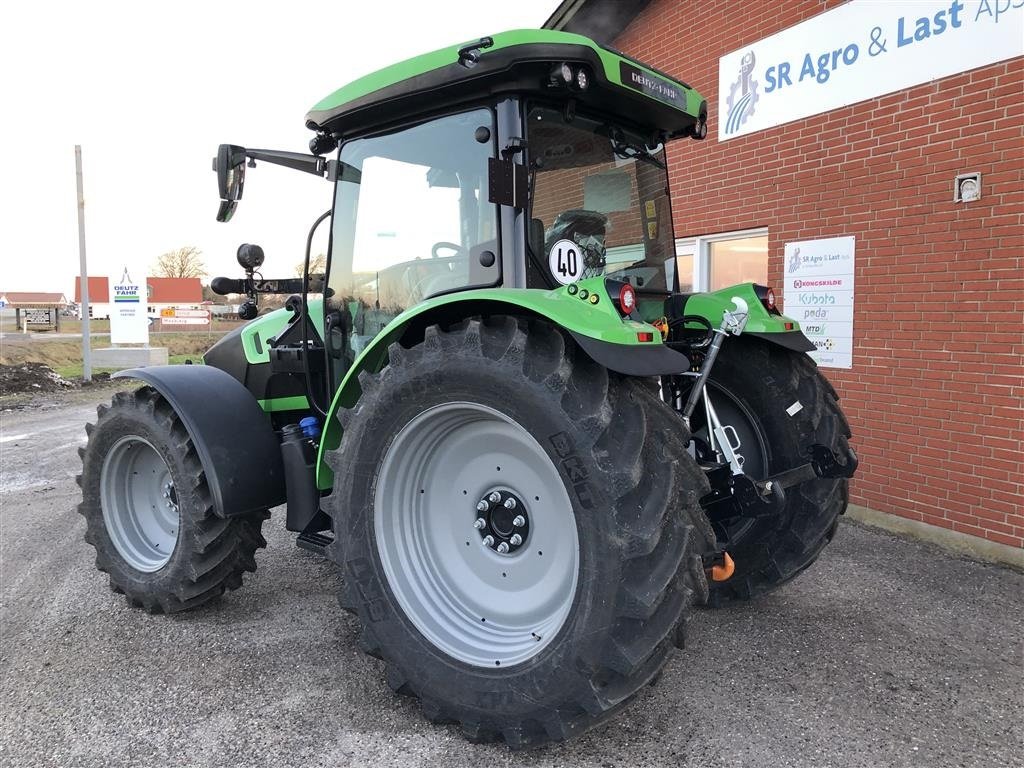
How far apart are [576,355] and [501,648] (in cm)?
107

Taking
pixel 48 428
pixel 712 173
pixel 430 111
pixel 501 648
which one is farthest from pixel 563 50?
pixel 48 428

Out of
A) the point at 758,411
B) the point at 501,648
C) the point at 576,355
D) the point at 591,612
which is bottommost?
the point at 501,648

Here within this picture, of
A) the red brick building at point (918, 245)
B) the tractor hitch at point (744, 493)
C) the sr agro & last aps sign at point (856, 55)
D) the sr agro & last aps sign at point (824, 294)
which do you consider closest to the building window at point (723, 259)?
the red brick building at point (918, 245)

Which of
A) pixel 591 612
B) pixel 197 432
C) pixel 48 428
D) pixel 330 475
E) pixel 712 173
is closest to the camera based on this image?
pixel 591 612

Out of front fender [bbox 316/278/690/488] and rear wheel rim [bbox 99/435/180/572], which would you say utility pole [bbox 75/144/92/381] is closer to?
rear wheel rim [bbox 99/435/180/572]

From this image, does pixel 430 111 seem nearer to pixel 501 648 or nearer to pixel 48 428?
pixel 501 648

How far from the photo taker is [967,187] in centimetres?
470

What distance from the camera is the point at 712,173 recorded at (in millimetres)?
6652

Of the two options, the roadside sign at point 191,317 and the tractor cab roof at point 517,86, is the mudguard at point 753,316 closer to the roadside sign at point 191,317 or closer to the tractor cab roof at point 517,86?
the tractor cab roof at point 517,86

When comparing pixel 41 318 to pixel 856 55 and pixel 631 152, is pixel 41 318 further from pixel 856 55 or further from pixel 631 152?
pixel 631 152

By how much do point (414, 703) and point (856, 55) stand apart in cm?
531

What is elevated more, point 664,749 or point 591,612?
point 591,612

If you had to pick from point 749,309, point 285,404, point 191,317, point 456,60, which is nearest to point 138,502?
point 285,404

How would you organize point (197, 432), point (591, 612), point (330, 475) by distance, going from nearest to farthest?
1. point (591, 612)
2. point (330, 475)
3. point (197, 432)
